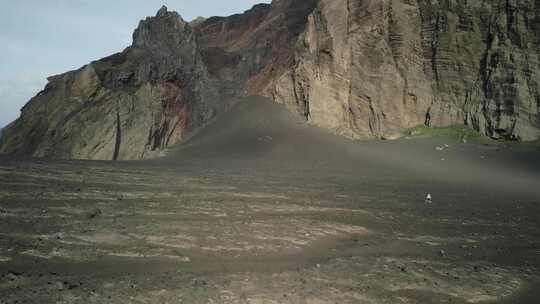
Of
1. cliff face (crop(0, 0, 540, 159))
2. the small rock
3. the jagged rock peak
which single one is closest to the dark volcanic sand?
the small rock

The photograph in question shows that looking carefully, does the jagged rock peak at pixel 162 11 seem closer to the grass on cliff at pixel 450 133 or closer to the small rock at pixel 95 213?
the grass on cliff at pixel 450 133

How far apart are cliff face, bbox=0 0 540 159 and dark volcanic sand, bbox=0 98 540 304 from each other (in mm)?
11404

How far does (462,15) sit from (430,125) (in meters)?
7.20

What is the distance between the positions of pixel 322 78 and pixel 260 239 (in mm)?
24005

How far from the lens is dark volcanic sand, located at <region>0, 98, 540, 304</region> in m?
5.08

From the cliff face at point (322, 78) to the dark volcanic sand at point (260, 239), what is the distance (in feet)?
37.4

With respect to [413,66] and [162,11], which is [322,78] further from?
[162,11]

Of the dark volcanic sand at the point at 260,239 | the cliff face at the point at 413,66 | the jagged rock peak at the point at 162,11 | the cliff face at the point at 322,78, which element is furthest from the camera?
the jagged rock peak at the point at 162,11

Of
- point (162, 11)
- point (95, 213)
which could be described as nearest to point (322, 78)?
point (162, 11)

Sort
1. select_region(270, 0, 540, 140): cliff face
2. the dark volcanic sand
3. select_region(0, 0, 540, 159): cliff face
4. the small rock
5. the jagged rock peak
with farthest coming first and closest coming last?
1. the jagged rock peak
2. select_region(0, 0, 540, 159): cliff face
3. select_region(270, 0, 540, 140): cliff face
4. the small rock
5. the dark volcanic sand

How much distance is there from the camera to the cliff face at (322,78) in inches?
1026

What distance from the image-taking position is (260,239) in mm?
7371

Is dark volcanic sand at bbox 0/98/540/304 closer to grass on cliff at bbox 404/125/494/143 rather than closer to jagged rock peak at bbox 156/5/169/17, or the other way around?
grass on cliff at bbox 404/125/494/143

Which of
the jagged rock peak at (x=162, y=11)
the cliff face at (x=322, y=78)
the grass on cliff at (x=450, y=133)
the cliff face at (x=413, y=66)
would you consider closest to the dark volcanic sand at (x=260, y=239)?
the grass on cliff at (x=450, y=133)
